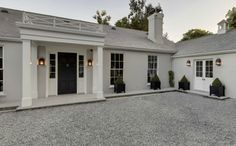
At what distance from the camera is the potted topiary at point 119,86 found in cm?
870

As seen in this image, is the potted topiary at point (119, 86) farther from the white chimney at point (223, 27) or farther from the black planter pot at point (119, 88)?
the white chimney at point (223, 27)

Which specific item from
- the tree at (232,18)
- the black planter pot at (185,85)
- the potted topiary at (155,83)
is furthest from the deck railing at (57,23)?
the tree at (232,18)

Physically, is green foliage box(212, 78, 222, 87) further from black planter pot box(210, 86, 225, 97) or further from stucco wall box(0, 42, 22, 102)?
stucco wall box(0, 42, 22, 102)

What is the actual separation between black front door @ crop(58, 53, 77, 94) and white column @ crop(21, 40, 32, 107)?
2198mm

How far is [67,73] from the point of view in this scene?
8188 mm

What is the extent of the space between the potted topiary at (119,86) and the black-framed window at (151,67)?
248cm

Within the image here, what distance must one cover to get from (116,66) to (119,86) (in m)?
1.31

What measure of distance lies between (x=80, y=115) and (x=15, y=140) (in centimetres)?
211

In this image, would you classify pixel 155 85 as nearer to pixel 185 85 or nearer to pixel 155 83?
pixel 155 83

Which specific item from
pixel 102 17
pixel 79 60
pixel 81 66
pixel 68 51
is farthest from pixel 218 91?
pixel 102 17

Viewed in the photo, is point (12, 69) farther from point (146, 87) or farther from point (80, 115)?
point (146, 87)

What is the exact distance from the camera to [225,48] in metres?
8.17

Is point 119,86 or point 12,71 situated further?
point 119,86

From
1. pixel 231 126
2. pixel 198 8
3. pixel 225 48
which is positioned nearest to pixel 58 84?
pixel 231 126
